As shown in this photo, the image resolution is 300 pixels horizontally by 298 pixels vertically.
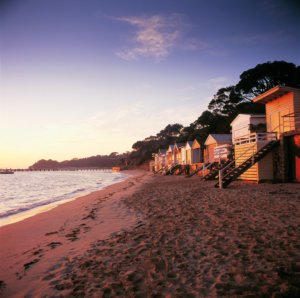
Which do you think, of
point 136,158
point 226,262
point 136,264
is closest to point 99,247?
point 136,264

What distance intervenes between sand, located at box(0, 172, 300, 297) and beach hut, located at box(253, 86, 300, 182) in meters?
8.71

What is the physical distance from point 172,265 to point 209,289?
0.92 metres

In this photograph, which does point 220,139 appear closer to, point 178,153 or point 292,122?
point 292,122

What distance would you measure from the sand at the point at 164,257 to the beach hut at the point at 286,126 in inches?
343

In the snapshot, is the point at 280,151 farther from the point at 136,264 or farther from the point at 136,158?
the point at 136,158

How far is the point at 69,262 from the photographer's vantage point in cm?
454

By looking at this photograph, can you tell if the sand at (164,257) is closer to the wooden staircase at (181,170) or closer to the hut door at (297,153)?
the hut door at (297,153)

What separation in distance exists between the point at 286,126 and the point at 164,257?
51.8ft

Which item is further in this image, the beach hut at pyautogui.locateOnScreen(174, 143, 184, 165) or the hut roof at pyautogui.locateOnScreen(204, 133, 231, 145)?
the beach hut at pyautogui.locateOnScreen(174, 143, 184, 165)

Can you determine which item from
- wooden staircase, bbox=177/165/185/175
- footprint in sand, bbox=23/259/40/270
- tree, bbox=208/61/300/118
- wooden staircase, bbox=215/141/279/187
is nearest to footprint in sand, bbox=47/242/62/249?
footprint in sand, bbox=23/259/40/270

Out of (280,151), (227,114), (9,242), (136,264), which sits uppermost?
(227,114)

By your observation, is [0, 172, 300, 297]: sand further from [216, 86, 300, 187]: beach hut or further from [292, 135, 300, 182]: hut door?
[292, 135, 300, 182]: hut door

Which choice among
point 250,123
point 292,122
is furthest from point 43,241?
point 250,123

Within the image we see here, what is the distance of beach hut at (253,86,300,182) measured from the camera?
49.1ft
